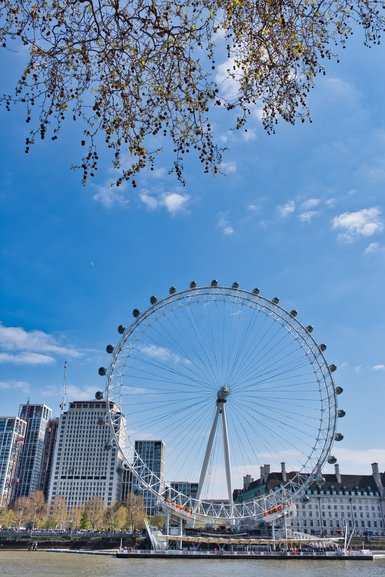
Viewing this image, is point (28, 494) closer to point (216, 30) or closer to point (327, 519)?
point (327, 519)

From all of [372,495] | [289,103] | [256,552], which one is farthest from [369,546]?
[289,103]

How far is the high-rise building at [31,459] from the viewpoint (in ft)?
605

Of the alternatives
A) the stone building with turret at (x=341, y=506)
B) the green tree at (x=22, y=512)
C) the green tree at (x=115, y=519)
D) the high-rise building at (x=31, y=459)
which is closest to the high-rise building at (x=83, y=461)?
the high-rise building at (x=31, y=459)

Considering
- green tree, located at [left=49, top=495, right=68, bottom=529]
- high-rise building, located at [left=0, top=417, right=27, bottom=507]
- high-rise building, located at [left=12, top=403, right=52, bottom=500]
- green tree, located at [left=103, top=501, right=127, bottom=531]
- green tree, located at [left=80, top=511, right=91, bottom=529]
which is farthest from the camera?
high-rise building, located at [left=12, top=403, right=52, bottom=500]

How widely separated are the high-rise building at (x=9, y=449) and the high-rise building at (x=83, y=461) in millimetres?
22053

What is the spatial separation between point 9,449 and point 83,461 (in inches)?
1246

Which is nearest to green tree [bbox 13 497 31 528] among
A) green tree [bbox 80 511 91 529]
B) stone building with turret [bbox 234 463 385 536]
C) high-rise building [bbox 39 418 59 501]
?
green tree [bbox 80 511 91 529]

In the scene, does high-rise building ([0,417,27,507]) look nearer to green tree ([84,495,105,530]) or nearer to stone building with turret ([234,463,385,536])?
green tree ([84,495,105,530])

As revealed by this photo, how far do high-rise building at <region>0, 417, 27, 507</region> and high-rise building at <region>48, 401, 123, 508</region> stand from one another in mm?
22053

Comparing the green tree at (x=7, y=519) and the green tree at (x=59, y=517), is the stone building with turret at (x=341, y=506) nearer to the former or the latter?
the green tree at (x=59, y=517)

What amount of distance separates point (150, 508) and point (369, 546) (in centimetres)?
12671

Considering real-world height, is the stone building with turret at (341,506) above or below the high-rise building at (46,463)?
below

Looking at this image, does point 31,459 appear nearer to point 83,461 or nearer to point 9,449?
point 9,449

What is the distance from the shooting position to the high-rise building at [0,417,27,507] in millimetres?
180875
